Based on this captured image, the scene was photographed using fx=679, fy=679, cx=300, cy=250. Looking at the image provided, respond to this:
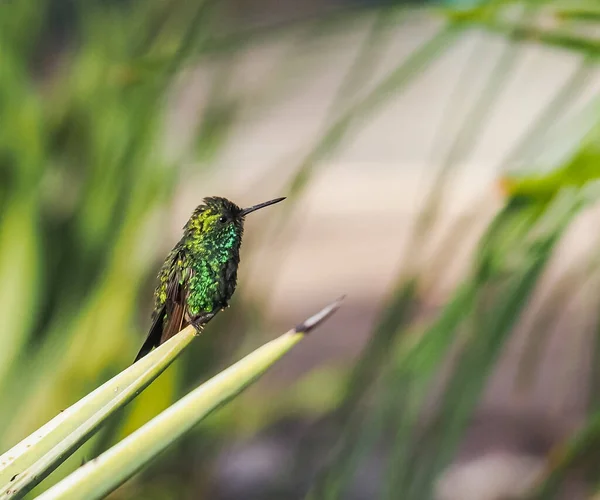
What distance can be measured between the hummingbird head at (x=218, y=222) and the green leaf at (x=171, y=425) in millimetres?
34

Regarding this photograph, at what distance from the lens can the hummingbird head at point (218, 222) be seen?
11cm

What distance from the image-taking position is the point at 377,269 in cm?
135

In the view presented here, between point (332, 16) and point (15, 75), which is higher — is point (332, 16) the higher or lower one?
the lower one

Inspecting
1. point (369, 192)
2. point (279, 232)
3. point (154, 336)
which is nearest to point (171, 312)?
point (154, 336)

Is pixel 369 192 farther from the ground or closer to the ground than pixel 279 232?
farther from the ground

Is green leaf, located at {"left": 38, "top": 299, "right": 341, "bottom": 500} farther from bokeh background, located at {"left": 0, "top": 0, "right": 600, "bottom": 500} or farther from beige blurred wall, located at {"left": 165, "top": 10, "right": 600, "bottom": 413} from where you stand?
beige blurred wall, located at {"left": 165, "top": 10, "right": 600, "bottom": 413}

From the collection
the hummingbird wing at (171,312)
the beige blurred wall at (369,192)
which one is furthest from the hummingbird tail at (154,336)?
the beige blurred wall at (369,192)

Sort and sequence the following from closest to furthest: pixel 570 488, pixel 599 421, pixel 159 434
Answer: pixel 159 434 < pixel 599 421 < pixel 570 488

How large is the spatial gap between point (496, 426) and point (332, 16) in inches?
35.0

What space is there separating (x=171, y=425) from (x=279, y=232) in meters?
0.19

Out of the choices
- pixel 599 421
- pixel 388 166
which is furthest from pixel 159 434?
pixel 388 166

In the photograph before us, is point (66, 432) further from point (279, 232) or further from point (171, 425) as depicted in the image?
point (279, 232)

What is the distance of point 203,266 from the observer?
109 millimetres

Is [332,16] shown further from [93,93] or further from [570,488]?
[570,488]
